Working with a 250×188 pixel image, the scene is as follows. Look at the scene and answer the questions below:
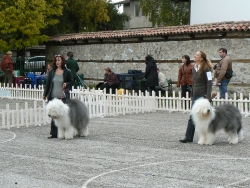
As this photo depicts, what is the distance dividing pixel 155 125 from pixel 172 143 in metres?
3.67

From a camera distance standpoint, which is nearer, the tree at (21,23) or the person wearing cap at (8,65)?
the person wearing cap at (8,65)

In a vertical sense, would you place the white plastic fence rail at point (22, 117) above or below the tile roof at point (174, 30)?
below

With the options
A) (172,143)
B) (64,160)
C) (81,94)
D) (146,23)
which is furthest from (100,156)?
(146,23)

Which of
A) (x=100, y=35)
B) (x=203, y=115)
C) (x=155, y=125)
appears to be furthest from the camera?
(x=100, y=35)

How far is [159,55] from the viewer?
2962 centimetres

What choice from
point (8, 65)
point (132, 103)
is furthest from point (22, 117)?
point (8, 65)

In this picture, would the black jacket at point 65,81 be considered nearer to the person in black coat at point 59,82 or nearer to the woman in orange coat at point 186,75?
the person in black coat at point 59,82

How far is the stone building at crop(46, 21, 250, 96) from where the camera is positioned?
2569cm

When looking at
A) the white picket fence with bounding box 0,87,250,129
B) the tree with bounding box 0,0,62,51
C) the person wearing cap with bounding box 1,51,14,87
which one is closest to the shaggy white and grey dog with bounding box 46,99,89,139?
the white picket fence with bounding box 0,87,250,129

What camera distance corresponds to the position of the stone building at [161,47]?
84.3 ft

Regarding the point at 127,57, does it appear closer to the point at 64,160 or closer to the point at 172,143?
the point at 172,143

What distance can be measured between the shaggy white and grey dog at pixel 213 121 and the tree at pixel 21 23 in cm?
2705

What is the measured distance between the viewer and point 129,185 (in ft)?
27.6

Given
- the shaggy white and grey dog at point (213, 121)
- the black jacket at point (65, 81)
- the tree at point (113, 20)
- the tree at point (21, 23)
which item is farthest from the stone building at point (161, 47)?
the tree at point (113, 20)
